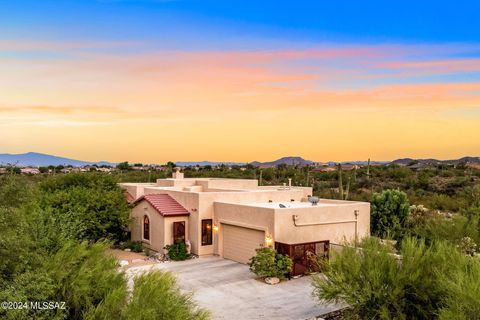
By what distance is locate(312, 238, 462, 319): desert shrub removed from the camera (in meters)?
12.3

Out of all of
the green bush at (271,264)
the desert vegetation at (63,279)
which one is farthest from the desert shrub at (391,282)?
the green bush at (271,264)

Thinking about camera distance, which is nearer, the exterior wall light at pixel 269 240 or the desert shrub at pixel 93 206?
the exterior wall light at pixel 269 240

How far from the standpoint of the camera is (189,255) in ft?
73.4

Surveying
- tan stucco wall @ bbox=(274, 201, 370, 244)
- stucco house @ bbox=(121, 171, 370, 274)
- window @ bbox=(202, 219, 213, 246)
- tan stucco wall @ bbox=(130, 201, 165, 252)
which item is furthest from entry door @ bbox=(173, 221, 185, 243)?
tan stucco wall @ bbox=(274, 201, 370, 244)

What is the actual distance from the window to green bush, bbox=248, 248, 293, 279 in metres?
5.00

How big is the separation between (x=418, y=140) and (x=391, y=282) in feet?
118

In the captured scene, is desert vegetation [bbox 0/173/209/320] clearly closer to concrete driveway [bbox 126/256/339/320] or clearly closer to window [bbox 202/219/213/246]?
concrete driveway [bbox 126/256/339/320]

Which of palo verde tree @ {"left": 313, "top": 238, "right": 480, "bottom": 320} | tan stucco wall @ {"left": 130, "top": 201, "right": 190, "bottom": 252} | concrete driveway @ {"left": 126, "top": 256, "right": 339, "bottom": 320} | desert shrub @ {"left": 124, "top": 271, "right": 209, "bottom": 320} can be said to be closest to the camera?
desert shrub @ {"left": 124, "top": 271, "right": 209, "bottom": 320}

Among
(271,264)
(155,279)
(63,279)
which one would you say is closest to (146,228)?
(271,264)

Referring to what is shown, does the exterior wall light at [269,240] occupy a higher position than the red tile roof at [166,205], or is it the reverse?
the red tile roof at [166,205]

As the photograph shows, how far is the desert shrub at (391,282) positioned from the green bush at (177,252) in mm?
10102

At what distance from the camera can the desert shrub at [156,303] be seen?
10.3 meters

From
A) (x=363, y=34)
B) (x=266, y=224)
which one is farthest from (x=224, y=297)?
(x=363, y=34)

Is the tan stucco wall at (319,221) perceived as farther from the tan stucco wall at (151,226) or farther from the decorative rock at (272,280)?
the tan stucco wall at (151,226)
